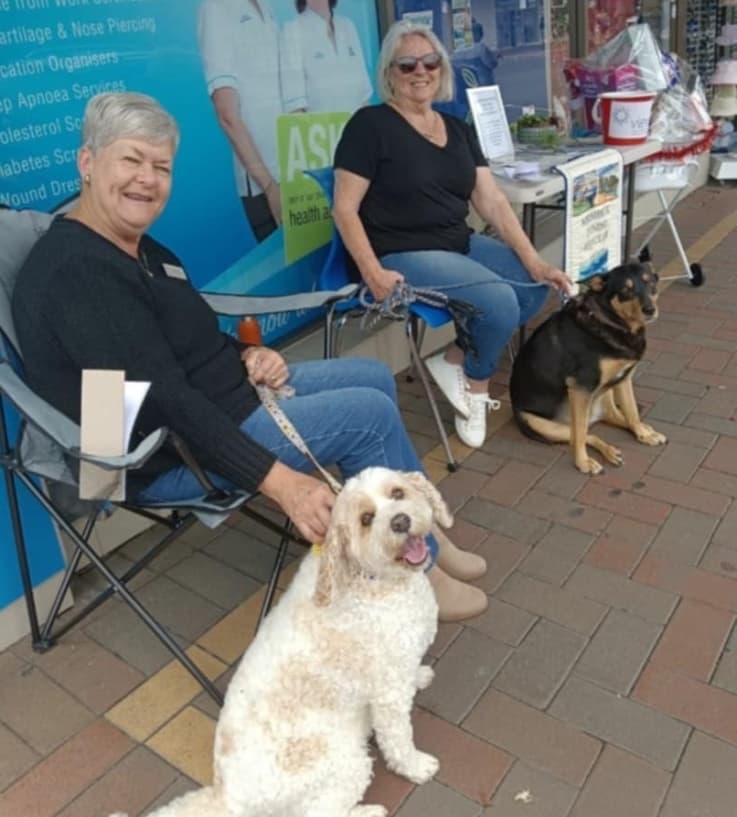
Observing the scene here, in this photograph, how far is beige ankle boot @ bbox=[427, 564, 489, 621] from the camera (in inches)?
90.8

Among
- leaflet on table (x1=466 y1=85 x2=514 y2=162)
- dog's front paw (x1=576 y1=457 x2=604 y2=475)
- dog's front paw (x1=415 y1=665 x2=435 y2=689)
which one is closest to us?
dog's front paw (x1=415 y1=665 x2=435 y2=689)

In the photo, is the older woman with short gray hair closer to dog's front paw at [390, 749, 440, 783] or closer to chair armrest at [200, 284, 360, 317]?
chair armrest at [200, 284, 360, 317]

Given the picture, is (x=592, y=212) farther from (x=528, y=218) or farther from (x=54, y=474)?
(x=54, y=474)

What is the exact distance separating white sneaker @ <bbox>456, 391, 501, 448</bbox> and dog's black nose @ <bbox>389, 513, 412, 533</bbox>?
5.78ft

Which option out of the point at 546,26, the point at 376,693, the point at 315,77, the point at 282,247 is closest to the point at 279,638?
the point at 376,693

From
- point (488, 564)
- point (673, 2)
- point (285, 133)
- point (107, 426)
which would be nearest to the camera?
point (107, 426)

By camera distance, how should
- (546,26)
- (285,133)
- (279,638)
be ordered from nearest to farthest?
1. (279,638)
2. (285,133)
3. (546,26)

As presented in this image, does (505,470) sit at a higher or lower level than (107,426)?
lower

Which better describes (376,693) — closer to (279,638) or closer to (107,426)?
(279,638)

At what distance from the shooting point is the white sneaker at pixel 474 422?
335cm

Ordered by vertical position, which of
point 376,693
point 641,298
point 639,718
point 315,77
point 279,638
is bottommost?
point 639,718

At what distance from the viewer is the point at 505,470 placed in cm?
321

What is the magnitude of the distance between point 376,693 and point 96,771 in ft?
2.78

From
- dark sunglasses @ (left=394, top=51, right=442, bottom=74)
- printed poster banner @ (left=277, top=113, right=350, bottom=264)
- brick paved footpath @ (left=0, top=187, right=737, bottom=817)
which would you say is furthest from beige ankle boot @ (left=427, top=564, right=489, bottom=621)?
dark sunglasses @ (left=394, top=51, right=442, bottom=74)
